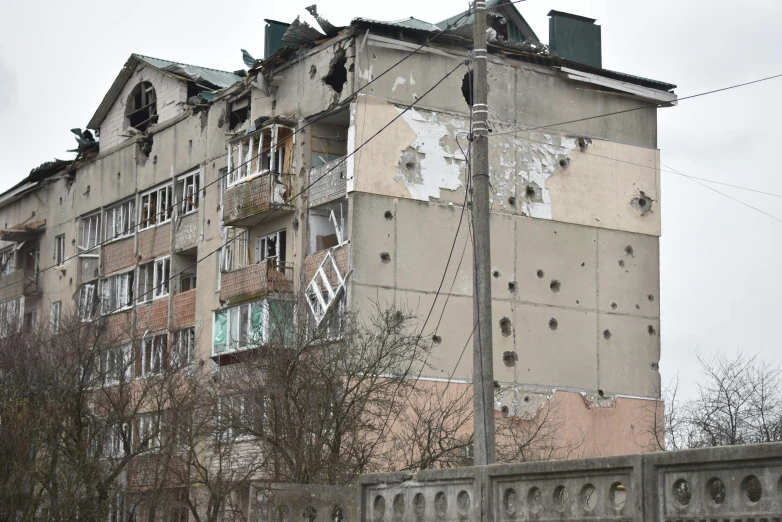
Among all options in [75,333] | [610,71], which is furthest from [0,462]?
[610,71]

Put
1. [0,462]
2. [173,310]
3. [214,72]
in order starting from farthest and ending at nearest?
[214,72] < [173,310] < [0,462]

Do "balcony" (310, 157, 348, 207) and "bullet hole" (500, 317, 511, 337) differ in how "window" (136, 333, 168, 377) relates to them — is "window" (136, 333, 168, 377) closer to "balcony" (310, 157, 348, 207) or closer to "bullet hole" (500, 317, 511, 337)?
"balcony" (310, 157, 348, 207)

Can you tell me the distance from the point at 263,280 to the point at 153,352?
6.93m

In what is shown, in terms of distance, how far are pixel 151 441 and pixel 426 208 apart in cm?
937

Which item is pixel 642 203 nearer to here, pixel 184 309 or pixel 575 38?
pixel 575 38

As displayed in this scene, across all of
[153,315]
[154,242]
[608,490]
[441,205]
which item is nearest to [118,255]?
[154,242]

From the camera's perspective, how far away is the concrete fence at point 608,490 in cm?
972

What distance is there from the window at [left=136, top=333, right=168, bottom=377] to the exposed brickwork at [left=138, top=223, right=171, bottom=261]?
280cm

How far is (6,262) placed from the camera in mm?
51969

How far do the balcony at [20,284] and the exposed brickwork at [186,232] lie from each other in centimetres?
1011

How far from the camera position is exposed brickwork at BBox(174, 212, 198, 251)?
39719 mm

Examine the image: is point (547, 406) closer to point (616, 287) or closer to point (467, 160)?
point (616, 287)

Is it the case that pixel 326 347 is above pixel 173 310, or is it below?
below

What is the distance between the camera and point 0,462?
Result: 2575cm
